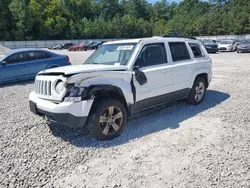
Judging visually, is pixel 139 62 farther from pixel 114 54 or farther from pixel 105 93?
pixel 105 93

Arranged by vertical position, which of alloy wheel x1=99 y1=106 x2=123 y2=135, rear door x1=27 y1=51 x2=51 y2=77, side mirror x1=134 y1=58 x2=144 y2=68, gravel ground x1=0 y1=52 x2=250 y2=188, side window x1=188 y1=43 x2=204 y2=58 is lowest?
gravel ground x1=0 y1=52 x2=250 y2=188

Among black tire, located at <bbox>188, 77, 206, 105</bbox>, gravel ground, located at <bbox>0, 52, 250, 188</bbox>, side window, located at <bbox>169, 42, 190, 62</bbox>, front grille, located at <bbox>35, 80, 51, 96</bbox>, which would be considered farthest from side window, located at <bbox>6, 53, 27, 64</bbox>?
black tire, located at <bbox>188, 77, 206, 105</bbox>

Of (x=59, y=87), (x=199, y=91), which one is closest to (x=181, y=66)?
(x=199, y=91)

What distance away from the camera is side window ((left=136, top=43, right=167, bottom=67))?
14.8 ft

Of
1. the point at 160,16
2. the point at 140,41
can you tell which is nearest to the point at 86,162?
the point at 140,41

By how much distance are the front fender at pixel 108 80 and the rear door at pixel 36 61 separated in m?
6.60

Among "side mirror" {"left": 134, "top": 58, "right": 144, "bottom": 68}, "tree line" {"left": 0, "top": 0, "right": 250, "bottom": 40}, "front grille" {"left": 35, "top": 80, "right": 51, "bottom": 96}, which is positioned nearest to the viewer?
"front grille" {"left": 35, "top": 80, "right": 51, "bottom": 96}

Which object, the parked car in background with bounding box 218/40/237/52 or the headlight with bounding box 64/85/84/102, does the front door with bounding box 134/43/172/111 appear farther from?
the parked car in background with bounding box 218/40/237/52

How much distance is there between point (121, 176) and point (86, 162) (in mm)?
648

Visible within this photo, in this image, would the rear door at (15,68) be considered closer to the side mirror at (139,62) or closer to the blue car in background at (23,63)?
the blue car in background at (23,63)

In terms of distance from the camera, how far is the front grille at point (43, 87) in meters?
3.88

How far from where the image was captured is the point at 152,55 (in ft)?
15.6

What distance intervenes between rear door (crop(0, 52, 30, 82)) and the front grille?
18.2 feet

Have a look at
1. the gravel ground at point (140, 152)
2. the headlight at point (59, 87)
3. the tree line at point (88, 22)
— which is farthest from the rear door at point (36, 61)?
Answer: the tree line at point (88, 22)
